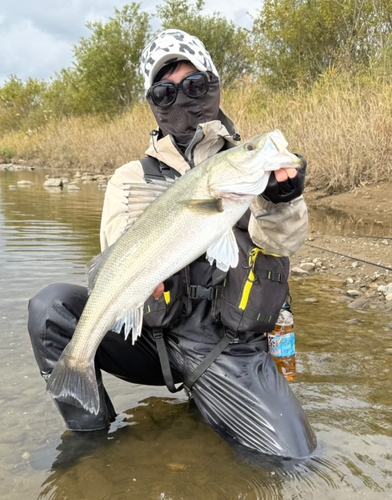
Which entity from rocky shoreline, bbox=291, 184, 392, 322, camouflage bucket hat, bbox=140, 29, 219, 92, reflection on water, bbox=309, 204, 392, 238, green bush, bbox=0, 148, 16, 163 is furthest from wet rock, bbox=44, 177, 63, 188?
green bush, bbox=0, 148, 16, 163

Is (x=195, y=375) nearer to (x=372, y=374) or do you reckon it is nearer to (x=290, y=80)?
(x=372, y=374)

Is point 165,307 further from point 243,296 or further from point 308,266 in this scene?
point 308,266

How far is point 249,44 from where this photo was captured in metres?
21.7

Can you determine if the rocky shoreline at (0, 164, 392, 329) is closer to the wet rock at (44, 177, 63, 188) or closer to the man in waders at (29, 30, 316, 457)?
the man in waders at (29, 30, 316, 457)

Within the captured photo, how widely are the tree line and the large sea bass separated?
1152cm

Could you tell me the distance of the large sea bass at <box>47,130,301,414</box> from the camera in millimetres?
2518

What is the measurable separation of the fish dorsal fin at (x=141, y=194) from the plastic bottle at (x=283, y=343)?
1104mm

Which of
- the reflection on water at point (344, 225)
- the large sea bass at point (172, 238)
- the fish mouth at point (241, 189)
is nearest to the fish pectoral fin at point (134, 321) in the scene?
the large sea bass at point (172, 238)

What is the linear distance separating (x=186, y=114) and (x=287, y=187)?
1.27 m

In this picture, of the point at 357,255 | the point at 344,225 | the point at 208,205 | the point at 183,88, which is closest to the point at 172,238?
the point at 208,205

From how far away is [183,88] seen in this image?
3.59m

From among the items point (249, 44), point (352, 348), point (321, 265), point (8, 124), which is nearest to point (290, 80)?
point (249, 44)

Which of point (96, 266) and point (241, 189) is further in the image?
point (96, 266)

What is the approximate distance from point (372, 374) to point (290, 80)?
17.8 metres
